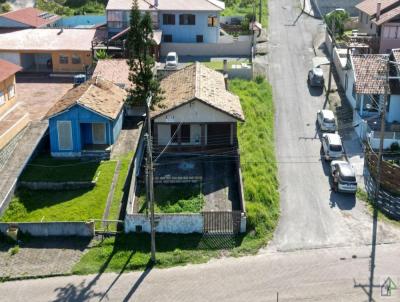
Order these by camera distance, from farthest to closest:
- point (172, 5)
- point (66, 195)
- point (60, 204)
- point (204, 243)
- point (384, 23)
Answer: point (172, 5) → point (384, 23) → point (66, 195) → point (60, 204) → point (204, 243)

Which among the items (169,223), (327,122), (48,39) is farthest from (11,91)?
(327,122)

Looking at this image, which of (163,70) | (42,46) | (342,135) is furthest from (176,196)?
(42,46)

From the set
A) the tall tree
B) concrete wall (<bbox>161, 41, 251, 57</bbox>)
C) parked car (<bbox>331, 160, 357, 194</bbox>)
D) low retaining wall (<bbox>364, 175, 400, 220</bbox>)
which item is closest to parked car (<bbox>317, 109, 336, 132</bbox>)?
parked car (<bbox>331, 160, 357, 194</bbox>)

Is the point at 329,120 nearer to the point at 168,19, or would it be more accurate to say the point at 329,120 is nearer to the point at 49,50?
the point at 168,19

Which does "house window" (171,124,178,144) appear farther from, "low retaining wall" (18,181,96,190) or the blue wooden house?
"low retaining wall" (18,181,96,190)

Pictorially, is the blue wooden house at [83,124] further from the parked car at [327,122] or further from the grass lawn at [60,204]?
the parked car at [327,122]

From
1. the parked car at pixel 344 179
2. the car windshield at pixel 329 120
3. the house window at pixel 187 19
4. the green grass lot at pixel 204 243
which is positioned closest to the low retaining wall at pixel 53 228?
the green grass lot at pixel 204 243
